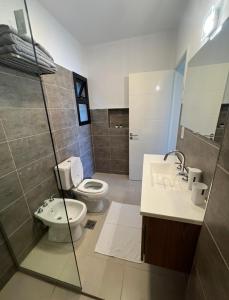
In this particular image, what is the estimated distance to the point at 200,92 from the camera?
44.8 inches

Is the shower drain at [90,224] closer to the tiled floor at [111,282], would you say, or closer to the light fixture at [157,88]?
the tiled floor at [111,282]

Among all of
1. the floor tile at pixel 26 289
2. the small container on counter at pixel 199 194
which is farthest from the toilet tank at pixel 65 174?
the small container on counter at pixel 199 194

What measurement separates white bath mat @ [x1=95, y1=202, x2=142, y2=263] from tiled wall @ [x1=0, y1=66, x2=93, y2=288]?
30.0 inches

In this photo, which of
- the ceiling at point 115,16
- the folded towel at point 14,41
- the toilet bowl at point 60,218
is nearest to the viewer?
the folded towel at point 14,41

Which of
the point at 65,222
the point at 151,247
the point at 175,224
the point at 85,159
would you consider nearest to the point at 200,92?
the point at 175,224

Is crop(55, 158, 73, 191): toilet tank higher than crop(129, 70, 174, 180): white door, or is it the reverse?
crop(129, 70, 174, 180): white door

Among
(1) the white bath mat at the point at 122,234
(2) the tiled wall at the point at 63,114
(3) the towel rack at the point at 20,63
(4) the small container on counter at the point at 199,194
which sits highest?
(3) the towel rack at the point at 20,63

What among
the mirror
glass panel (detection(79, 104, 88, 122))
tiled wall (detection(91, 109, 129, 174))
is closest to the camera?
the mirror

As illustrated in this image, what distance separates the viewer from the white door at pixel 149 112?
7.11 ft

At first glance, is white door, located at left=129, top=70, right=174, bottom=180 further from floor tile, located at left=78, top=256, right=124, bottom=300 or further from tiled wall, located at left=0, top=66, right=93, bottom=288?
floor tile, located at left=78, top=256, right=124, bottom=300

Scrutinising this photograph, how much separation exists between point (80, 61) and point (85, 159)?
68.2 inches

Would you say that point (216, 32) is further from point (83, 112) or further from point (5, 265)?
point (5, 265)

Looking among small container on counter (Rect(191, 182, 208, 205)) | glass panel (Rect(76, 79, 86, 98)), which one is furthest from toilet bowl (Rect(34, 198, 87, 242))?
glass panel (Rect(76, 79, 86, 98))

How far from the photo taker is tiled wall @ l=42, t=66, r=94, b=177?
172 centimetres
